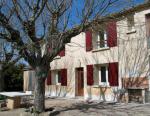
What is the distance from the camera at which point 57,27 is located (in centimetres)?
1645

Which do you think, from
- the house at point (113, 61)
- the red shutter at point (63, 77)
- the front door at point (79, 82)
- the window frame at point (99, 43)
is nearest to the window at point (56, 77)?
the red shutter at point (63, 77)

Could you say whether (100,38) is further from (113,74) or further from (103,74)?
(113,74)

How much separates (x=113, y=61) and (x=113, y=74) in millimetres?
840

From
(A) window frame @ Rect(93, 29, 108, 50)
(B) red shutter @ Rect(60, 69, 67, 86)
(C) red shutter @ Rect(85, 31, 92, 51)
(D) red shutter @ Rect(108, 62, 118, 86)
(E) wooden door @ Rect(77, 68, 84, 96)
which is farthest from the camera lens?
(B) red shutter @ Rect(60, 69, 67, 86)

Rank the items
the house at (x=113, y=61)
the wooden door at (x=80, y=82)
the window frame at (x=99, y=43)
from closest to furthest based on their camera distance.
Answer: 1. the house at (x=113, y=61)
2. the window frame at (x=99, y=43)
3. the wooden door at (x=80, y=82)

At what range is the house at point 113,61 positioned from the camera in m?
19.3

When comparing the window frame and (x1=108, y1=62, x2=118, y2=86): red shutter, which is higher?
the window frame

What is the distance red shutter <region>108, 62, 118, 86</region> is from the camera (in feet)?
70.0

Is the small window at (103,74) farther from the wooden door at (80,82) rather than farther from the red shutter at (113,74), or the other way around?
the wooden door at (80,82)

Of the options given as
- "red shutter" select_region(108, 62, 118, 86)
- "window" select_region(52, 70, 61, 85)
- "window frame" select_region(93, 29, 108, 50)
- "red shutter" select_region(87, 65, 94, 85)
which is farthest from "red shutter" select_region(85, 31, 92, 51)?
"window" select_region(52, 70, 61, 85)

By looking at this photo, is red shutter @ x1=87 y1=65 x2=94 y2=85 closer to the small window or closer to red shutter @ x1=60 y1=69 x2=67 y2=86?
the small window

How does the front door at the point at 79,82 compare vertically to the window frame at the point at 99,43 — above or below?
below

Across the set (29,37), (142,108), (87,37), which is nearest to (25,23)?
(29,37)

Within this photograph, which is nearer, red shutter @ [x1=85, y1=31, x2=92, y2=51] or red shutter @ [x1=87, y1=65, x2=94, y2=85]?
red shutter @ [x1=87, y1=65, x2=94, y2=85]
